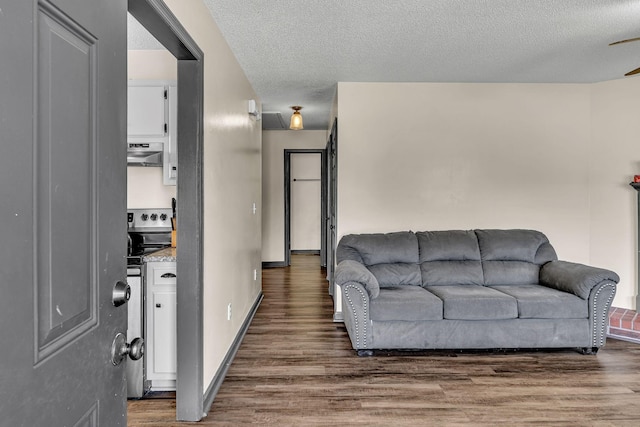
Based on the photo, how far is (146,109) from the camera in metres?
2.72

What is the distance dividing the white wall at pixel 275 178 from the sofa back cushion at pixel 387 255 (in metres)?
3.63

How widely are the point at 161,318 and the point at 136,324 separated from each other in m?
0.15

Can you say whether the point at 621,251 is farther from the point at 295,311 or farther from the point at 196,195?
the point at 196,195

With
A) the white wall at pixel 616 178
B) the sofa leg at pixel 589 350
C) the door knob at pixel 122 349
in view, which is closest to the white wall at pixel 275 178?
the white wall at pixel 616 178

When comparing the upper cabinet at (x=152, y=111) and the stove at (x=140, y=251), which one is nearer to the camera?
the stove at (x=140, y=251)

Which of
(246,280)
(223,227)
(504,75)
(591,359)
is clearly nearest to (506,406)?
(591,359)

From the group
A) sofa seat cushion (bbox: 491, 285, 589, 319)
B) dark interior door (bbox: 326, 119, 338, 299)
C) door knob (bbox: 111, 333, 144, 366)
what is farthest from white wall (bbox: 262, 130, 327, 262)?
door knob (bbox: 111, 333, 144, 366)

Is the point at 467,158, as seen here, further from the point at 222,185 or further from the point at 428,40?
the point at 222,185

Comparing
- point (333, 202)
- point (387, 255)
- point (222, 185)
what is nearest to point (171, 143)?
point (222, 185)

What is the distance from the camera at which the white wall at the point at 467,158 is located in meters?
4.16

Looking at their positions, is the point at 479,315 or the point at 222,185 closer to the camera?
the point at 222,185

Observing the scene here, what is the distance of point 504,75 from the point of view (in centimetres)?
A: 390

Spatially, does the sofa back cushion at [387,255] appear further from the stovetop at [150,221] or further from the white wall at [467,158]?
the stovetop at [150,221]

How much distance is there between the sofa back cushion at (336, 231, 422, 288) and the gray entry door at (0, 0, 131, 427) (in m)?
2.86
